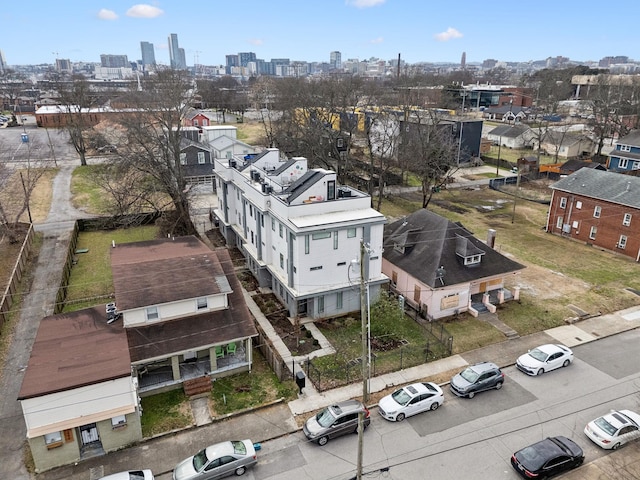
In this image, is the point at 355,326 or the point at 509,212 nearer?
the point at 355,326

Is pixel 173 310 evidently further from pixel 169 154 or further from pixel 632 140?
pixel 632 140

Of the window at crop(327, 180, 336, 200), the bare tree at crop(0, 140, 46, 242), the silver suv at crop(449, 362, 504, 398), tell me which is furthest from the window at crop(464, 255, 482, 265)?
the bare tree at crop(0, 140, 46, 242)

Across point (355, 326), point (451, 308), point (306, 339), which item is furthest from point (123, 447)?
point (451, 308)

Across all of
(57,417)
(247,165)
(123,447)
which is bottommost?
(123,447)

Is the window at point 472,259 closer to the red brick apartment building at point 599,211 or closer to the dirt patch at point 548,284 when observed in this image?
the dirt patch at point 548,284

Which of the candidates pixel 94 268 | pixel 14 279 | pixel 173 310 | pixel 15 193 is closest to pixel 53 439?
pixel 173 310

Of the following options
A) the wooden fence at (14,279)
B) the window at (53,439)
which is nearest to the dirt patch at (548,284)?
the window at (53,439)

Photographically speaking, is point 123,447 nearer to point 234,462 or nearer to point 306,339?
point 234,462
